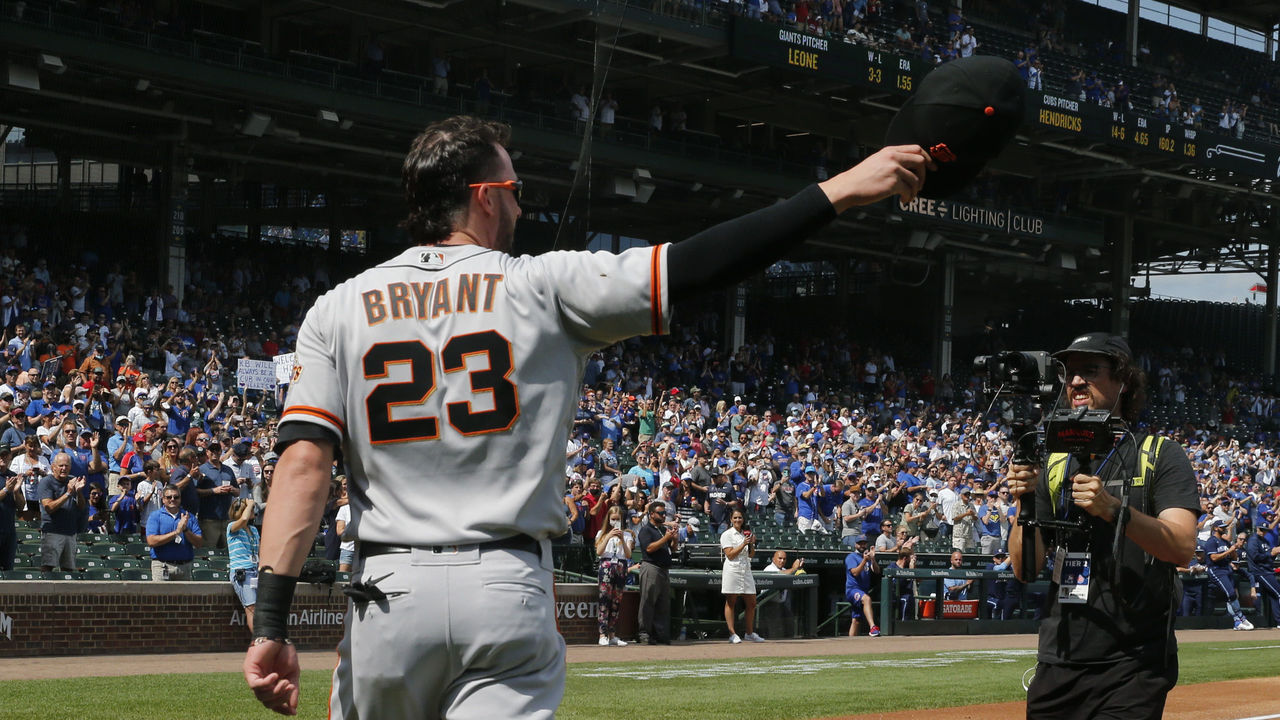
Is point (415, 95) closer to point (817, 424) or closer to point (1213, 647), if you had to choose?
point (817, 424)

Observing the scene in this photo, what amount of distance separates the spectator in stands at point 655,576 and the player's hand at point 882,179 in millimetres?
14090

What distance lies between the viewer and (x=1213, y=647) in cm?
1916

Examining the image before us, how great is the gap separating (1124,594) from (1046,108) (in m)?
33.3

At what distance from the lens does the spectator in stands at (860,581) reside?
19.9m

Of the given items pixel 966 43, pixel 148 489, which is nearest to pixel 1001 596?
pixel 148 489

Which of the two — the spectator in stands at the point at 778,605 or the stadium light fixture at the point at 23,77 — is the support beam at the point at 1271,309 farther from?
the stadium light fixture at the point at 23,77

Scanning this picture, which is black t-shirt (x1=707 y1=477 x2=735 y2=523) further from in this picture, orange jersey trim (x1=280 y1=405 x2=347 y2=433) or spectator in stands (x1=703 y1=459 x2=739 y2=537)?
orange jersey trim (x1=280 y1=405 x2=347 y2=433)

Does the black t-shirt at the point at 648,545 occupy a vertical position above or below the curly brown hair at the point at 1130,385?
below

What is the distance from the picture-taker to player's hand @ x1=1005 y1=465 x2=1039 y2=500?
4.44 meters

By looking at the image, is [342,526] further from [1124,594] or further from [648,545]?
[1124,594]

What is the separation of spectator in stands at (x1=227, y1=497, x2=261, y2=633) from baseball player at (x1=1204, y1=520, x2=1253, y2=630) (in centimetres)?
1607

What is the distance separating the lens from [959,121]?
2.86 meters

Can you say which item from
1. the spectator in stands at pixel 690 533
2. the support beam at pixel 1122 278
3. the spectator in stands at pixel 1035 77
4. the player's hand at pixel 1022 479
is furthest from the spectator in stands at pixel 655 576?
the support beam at pixel 1122 278

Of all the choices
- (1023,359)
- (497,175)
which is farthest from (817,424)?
(497,175)
